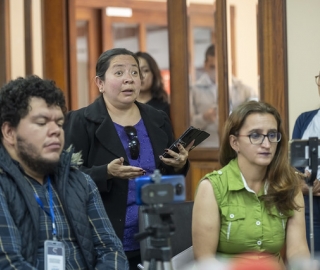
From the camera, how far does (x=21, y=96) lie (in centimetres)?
274

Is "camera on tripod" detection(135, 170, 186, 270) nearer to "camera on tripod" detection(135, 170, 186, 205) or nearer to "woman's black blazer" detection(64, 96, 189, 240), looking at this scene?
"camera on tripod" detection(135, 170, 186, 205)

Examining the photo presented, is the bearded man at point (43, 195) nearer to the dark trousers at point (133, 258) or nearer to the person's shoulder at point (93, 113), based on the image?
the dark trousers at point (133, 258)

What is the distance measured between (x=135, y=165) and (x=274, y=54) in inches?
61.5

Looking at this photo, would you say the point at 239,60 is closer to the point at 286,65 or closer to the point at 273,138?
the point at 286,65

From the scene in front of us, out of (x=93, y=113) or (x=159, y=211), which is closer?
(x=159, y=211)

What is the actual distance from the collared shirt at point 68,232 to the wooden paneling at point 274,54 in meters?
2.03

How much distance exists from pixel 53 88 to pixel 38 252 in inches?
24.1

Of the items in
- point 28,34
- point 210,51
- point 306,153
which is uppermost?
point 28,34

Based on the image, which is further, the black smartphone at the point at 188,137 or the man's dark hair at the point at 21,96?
the black smartphone at the point at 188,137

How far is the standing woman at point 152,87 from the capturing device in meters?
5.20

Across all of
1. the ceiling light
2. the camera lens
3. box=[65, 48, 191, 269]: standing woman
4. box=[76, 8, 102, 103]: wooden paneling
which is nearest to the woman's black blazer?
box=[65, 48, 191, 269]: standing woman

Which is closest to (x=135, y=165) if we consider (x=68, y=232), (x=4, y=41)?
(x=68, y=232)

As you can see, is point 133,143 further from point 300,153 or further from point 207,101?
point 207,101

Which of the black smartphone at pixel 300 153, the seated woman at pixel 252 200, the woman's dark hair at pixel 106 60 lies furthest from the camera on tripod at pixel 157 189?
the woman's dark hair at pixel 106 60
